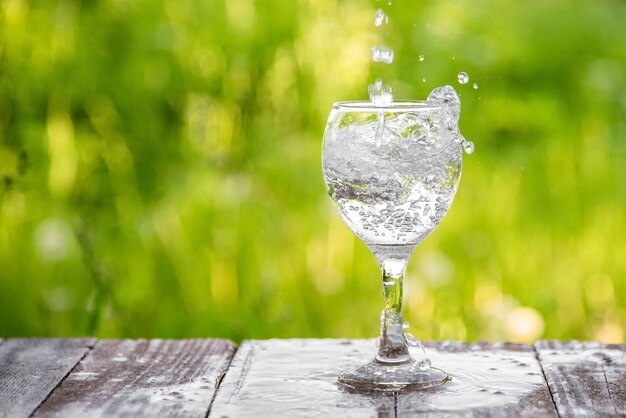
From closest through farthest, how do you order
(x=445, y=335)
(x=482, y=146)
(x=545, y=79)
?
1. (x=445, y=335)
2. (x=482, y=146)
3. (x=545, y=79)

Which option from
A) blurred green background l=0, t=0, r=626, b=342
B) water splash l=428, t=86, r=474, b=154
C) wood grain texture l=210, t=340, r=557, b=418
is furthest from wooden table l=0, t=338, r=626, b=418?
blurred green background l=0, t=0, r=626, b=342

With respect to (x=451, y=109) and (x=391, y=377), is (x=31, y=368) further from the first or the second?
(x=451, y=109)

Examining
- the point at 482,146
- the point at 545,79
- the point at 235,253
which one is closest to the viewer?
the point at 235,253

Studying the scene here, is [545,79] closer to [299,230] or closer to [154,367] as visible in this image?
[299,230]

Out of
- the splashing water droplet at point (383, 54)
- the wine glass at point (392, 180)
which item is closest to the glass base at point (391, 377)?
the wine glass at point (392, 180)

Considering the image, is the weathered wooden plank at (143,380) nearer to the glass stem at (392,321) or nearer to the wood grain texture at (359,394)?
the wood grain texture at (359,394)

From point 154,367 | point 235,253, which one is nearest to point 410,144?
point 154,367
